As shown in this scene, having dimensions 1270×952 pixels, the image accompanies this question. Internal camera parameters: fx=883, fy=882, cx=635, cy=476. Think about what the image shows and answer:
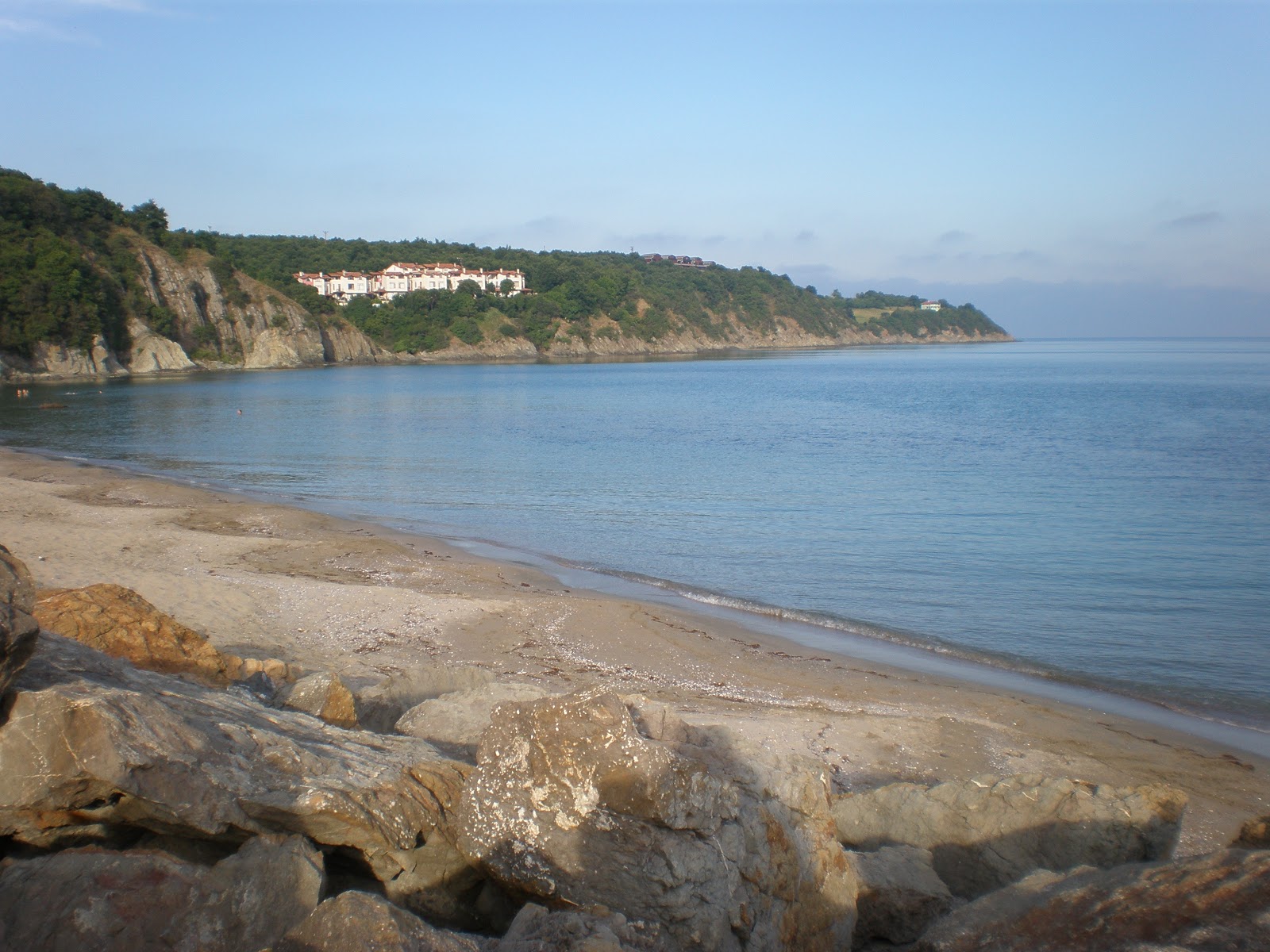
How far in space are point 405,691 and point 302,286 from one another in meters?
134

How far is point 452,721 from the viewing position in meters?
5.78

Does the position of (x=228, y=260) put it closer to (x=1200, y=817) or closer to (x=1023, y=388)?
(x=1023, y=388)

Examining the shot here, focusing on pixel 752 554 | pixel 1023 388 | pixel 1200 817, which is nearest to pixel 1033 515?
pixel 752 554

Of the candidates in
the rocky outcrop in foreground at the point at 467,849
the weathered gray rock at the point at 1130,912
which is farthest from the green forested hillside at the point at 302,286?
the weathered gray rock at the point at 1130,912

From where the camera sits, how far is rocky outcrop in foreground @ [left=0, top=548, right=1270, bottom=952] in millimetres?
3092

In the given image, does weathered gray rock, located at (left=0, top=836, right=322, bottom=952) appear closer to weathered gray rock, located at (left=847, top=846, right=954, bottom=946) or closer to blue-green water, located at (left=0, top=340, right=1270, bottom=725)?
weathered gray rock, located at (left=847, top=846, right=954, bottom=946)

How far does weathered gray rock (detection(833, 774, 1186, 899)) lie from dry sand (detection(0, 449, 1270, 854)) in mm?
1861

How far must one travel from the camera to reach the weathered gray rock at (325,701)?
18.6 feet

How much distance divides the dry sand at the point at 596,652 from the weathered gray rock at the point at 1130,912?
9.77ft

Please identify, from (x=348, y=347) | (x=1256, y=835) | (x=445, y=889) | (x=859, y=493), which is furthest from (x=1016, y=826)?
(x=348, y=347)

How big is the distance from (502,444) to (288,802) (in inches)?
1350

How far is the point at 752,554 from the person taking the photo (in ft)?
57.0

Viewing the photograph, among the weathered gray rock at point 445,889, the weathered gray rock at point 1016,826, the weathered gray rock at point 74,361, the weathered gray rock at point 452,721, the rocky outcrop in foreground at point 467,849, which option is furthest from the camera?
the weathered gray rock at point 74,361

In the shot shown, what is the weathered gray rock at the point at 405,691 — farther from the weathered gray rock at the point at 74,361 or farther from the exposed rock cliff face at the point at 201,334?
the weathered gray rock at the point at 74,361
